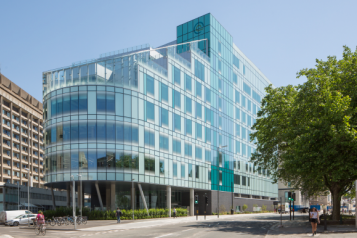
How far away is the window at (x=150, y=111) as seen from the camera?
167 ft

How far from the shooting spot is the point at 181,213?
57.9 meters

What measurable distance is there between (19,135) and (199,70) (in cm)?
6002

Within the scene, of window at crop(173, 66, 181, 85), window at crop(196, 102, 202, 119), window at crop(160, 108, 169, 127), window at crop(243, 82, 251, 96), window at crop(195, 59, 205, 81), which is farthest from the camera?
window at crop(243, 82, 251, 96)

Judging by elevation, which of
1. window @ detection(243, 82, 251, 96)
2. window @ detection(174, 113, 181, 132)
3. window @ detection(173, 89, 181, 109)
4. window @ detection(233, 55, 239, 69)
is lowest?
window @ detection(174, 113, 181, 132)

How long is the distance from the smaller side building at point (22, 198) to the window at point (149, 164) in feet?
112

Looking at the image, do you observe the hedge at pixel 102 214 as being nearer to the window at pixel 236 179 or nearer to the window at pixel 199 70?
the window at pixel 199 70

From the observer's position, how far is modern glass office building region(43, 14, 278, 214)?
152ft

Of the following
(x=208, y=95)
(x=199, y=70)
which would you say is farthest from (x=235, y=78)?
(x=199, y=70)

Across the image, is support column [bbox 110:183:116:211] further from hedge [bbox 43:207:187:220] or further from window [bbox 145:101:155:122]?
window [bbox 145:101:155:122]

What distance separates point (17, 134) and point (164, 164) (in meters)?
62.7

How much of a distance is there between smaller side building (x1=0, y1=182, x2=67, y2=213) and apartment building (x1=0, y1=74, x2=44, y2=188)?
3.31 metres

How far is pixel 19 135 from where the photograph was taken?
333ft

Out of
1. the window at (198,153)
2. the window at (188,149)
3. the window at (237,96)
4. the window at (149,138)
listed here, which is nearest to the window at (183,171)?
the window at (188,149)

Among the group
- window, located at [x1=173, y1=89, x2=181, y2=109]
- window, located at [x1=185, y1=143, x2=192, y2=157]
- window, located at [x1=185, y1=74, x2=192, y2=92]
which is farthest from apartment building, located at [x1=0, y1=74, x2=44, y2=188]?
window, located at [x1=185, y1=74, x2=192, y2=92]
